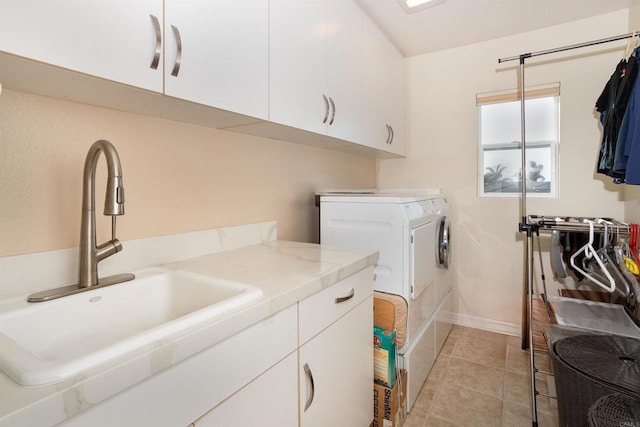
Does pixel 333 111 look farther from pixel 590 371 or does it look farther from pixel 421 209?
pixel 590 371

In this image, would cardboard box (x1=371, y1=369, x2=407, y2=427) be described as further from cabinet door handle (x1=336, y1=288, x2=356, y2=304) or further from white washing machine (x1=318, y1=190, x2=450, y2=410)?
cabinet door handle (x1=336, y1=288, x2=356, y2=304)

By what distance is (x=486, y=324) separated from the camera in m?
2.79

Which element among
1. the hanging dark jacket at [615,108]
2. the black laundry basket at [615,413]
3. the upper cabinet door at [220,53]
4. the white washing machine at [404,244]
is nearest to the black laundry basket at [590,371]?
the black laundry basket at [615,413]

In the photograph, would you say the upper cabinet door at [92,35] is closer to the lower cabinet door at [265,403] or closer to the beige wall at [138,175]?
the beige wall at [138,175]

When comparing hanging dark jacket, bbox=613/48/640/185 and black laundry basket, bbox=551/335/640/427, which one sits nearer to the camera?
black laundry basket, bbox=551/335/640/427

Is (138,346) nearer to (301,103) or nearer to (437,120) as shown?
(301,103)

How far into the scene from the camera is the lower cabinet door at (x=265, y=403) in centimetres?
76

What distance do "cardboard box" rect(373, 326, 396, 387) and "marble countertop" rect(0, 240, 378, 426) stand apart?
44cm

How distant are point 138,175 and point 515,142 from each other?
2829 millimetres

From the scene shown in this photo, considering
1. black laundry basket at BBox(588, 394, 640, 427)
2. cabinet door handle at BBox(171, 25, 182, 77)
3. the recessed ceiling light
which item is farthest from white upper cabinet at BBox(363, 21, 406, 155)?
black laundry basket at BBox(588, 394, 640, 427)

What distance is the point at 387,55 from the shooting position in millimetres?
2500

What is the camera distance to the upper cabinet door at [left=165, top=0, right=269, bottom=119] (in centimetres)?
99

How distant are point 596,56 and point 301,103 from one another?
2380 millimetres

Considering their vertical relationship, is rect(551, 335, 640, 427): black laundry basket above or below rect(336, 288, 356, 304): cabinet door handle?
below
